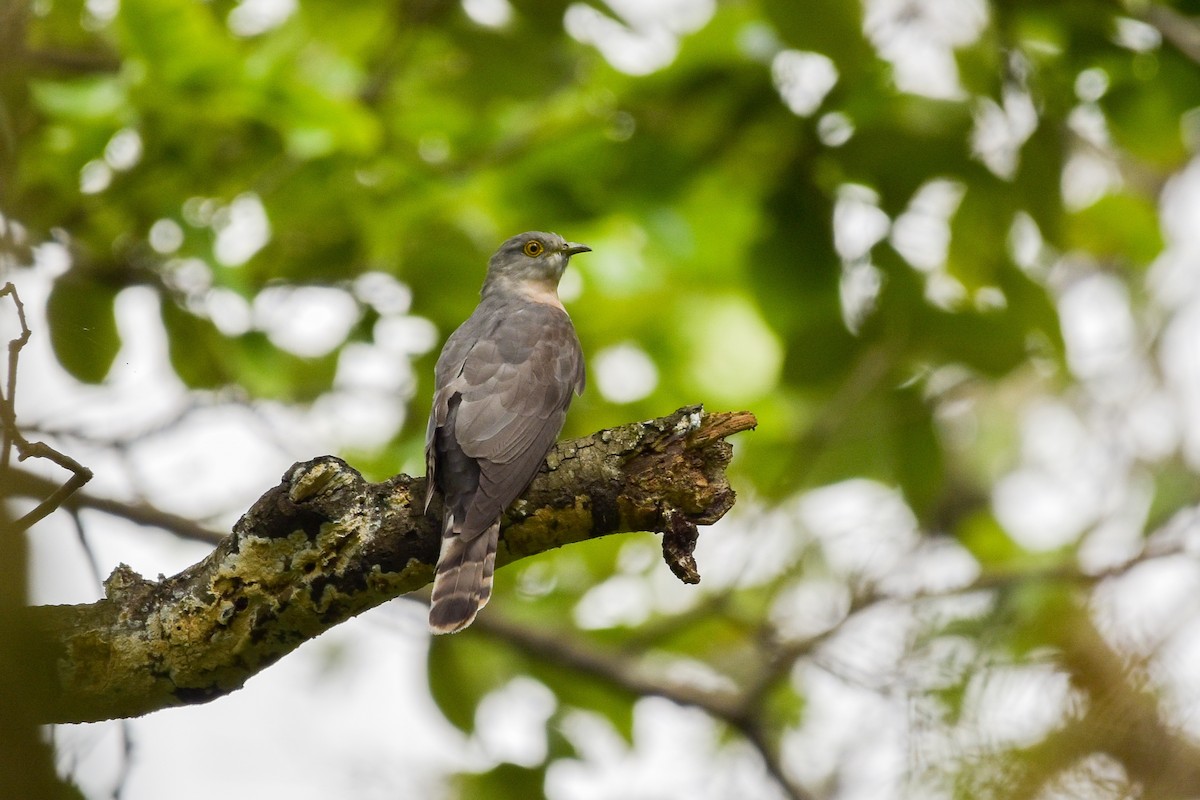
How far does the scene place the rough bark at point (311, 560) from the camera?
112 inches

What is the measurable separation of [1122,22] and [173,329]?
522cm

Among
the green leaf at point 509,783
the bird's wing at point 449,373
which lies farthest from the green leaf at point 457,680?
the bird's wing at point 449,373

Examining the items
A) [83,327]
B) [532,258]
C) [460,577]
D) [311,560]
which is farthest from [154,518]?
[311,560]

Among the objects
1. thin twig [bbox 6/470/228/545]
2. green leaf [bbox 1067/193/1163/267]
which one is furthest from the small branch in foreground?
green leaf [bbox 1067/193/1163/267]

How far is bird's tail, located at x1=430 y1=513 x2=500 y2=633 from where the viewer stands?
10.5 ft

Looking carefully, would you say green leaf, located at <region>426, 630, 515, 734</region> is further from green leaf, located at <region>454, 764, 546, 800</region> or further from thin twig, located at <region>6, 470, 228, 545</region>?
thin twig, located at <region>6, 470, 228, 545</region>

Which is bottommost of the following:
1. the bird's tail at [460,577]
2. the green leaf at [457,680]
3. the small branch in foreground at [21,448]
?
the green leaf at [457,680]

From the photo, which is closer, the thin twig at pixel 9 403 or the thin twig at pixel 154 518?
the thin twig at pixel 9 403

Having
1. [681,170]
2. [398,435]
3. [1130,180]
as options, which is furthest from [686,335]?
[1130,180]

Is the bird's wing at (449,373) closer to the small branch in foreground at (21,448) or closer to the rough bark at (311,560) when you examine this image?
the rough bark at (311,560)

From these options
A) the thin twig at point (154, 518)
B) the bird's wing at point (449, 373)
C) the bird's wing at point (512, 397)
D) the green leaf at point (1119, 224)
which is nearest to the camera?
the bird's wing at point (512, 397)

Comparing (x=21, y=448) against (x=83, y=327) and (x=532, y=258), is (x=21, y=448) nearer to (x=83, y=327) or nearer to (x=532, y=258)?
(x=83, y=327)

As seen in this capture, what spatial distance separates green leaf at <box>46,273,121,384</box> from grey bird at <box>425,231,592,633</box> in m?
1.02

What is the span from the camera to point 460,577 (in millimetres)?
3529
